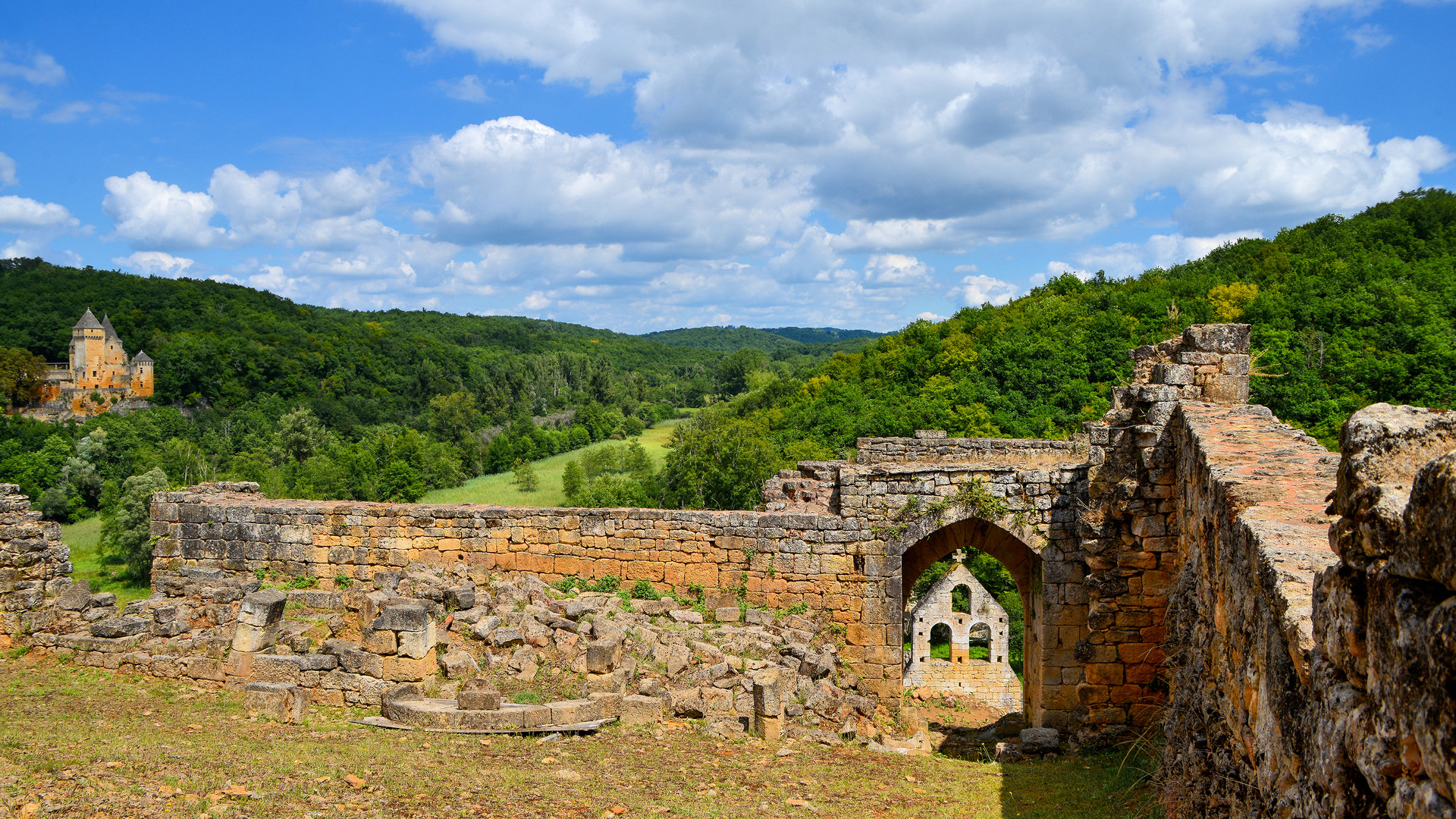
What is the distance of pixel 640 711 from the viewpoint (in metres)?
8.70

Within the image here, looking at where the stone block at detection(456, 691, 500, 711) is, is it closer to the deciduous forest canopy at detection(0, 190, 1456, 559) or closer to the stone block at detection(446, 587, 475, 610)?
Answer: the stone block at detection(446, 587, 475, 610)

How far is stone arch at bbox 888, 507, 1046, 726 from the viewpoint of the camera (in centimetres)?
1184

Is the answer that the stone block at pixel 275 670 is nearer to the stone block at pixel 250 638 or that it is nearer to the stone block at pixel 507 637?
the stone block at pixel 250 638

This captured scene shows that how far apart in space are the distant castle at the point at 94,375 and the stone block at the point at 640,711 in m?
91.3

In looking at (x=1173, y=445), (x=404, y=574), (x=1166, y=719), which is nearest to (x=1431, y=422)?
(x=1166, y=719)

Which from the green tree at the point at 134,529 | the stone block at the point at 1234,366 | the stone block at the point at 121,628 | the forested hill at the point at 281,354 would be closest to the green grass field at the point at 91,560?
the green tree at the point at 134,529

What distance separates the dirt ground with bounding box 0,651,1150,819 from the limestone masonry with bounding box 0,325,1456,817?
467 mm

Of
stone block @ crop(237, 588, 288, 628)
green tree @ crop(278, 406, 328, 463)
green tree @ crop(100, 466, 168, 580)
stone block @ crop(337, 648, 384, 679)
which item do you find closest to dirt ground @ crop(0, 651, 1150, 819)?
stone block @ crop(337, 648, 384, 679)

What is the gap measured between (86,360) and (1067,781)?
10113 cm

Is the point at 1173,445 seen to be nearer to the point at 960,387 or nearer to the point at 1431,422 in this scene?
the point at 1431,422

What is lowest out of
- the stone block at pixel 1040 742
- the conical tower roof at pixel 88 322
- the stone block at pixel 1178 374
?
the stone block at pixel 1040 742

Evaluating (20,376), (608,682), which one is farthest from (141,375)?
(608,682)

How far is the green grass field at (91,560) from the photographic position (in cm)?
3981

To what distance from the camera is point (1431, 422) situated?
2.80 metres
